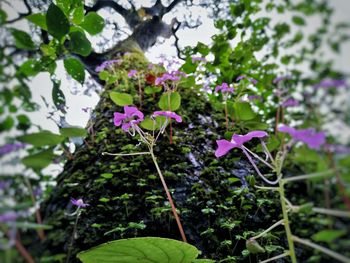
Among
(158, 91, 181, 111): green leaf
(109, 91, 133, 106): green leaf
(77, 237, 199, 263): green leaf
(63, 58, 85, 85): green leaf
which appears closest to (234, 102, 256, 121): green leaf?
(158, 91, 181, 111): green leaf

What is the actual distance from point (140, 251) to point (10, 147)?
70 cm

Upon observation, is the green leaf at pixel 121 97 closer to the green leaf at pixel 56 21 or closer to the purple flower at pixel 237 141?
the green leaf at pixel 56 21

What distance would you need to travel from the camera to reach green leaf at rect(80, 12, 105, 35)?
1002 mm

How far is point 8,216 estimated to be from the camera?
31 cm

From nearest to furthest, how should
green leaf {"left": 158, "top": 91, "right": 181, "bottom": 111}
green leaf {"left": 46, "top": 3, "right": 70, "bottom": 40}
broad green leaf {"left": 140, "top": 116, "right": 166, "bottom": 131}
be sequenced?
green leaf {"left": 46, "top": 3, "right": 70, "bottom": 40} < broad green leaf {"left": 140, "top": 116, "right": 166, "bottom": 131} < green leaf {"left": 158, "top": 91, "right": 181, "bottom": 111}

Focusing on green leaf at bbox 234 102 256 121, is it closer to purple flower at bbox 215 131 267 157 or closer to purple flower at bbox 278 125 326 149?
purple flower at bbox 215 131 267 157

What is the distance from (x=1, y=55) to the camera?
1.40 feet

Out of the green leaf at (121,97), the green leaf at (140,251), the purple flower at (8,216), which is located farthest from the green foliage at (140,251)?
the green leaf at (121,97)

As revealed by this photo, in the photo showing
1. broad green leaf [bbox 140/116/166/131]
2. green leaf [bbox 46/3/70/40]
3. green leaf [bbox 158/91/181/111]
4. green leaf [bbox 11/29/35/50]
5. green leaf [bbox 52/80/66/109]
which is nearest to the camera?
green leaf [bbox 11/29/35/50]

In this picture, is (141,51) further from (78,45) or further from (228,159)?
(78,45)

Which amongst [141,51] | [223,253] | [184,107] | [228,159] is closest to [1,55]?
[223,253]

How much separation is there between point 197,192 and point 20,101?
4.02 feet

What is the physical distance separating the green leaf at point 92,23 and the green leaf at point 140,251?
0.70m

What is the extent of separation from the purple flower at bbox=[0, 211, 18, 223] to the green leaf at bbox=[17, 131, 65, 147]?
94 millimetres
